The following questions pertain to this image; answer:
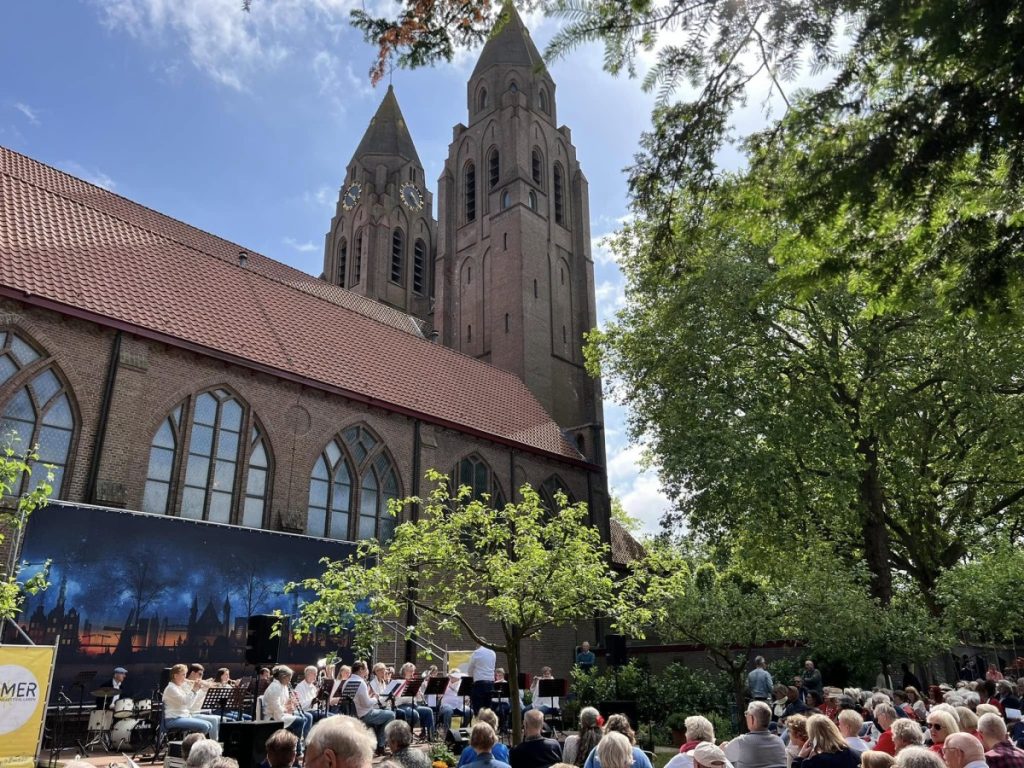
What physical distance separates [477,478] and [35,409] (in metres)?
13.7

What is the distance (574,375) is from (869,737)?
2913cm

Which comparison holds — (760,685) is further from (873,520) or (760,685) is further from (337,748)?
(337,748)

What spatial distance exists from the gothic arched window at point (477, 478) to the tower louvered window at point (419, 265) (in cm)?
2734

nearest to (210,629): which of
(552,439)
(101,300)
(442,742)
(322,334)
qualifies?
(442,742)

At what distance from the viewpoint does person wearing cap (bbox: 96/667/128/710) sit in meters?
13.5

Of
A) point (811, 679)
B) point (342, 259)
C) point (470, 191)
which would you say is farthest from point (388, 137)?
point (811, 679)

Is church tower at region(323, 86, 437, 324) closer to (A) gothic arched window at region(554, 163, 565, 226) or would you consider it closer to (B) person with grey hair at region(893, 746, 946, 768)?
(A) gothic arched window at region(554, 163, 565, 226)

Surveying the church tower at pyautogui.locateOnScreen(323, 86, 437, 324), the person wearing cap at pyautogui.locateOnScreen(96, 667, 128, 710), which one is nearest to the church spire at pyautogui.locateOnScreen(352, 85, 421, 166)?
the church tower at pyautogui.locateOnScreen(323, 86, 437, 324)

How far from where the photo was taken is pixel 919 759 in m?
4.38

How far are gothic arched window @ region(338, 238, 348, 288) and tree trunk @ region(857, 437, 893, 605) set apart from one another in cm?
3824

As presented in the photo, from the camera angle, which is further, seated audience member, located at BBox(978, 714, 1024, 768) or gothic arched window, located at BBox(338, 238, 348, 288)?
gothic arched window, located at BBox(338, 238, 348, 288)

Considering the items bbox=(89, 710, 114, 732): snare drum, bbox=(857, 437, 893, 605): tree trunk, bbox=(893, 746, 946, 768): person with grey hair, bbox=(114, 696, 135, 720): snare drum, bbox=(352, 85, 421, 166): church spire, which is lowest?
bbox=(89, 710, 114, 732): snare drum

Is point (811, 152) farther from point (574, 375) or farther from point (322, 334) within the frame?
point (574, 375)

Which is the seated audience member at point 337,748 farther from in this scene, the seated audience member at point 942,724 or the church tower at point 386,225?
the church tower at point 386,225
